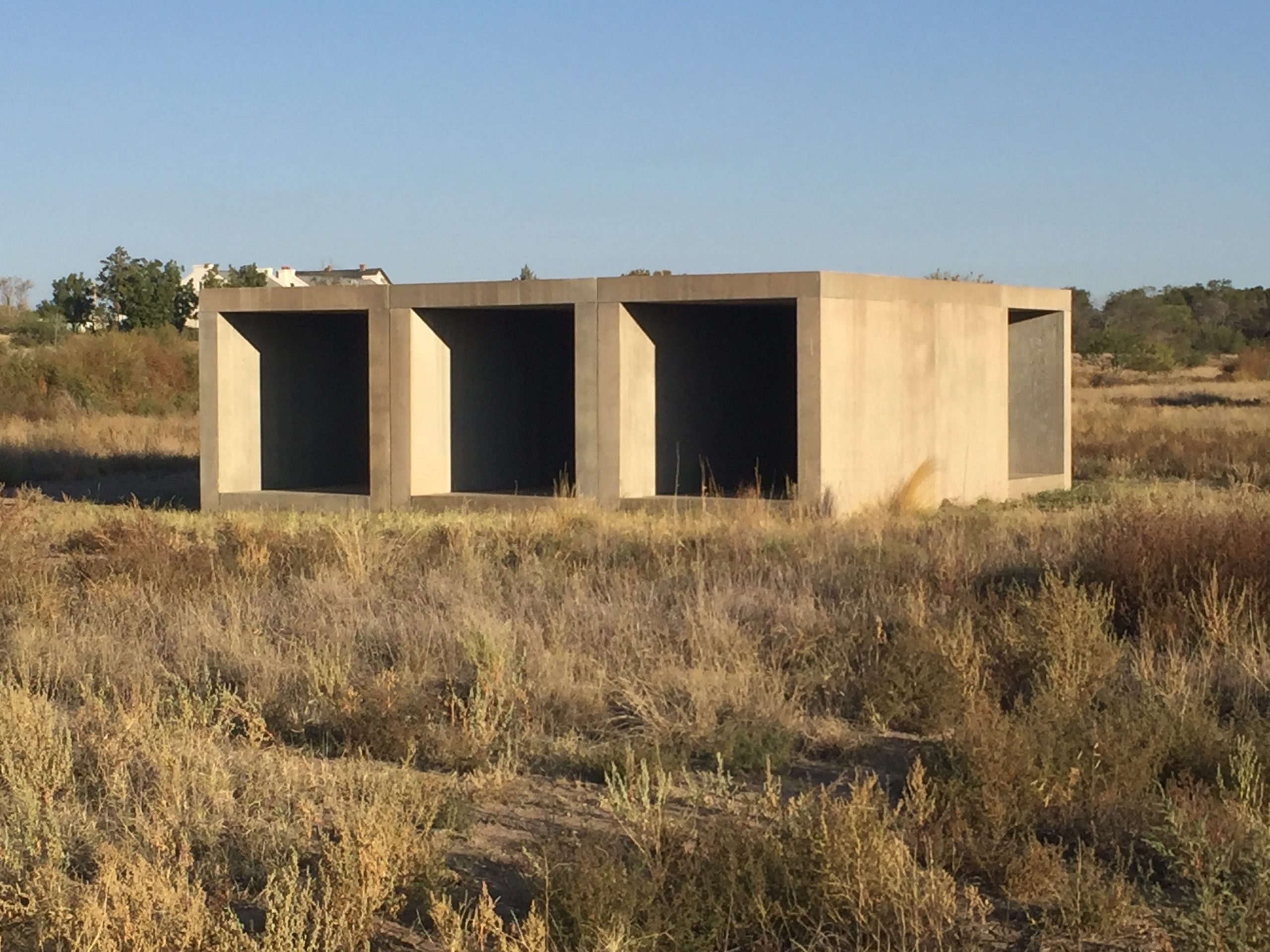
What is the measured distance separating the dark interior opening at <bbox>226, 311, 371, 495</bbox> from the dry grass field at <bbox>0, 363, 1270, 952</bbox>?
Answer: 285 inches

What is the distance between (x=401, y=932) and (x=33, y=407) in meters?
34.7

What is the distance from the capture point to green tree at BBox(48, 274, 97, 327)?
5669 cm

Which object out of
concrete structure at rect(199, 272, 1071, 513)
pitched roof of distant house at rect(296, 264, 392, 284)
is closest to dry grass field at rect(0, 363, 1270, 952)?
concrete structure at rect(199, 272, 1071, 513)

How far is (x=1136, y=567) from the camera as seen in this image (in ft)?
32.6

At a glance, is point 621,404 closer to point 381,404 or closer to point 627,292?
point 627,292

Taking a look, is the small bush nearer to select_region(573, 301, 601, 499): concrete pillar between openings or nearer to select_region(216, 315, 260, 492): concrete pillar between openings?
select_region(573, 301, 601, 499): concrete pillar between openings

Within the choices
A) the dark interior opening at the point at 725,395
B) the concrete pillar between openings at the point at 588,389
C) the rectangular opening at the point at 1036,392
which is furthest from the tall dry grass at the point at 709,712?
the rectangular opening at the point at 1036,392

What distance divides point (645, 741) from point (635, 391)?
10959 mm

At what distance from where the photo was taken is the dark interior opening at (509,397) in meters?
19.6

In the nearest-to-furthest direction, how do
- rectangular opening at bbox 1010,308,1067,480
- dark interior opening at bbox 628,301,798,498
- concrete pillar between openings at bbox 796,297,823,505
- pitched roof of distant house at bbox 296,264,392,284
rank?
concrete pillar between openings at bbox 796,297,823,505
dark interior opening at bbox 628,301,798,498
rectangular opening at bbox 1010,308,1067,480
pitched roof of distant house at bbox 296,264,392,284

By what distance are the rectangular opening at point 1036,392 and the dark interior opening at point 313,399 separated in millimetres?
9273

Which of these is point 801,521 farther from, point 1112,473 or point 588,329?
point 1112,473

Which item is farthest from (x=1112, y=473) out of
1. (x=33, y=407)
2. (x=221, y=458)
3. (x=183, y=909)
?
(x=33, y=407)

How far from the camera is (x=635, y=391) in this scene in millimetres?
18047
